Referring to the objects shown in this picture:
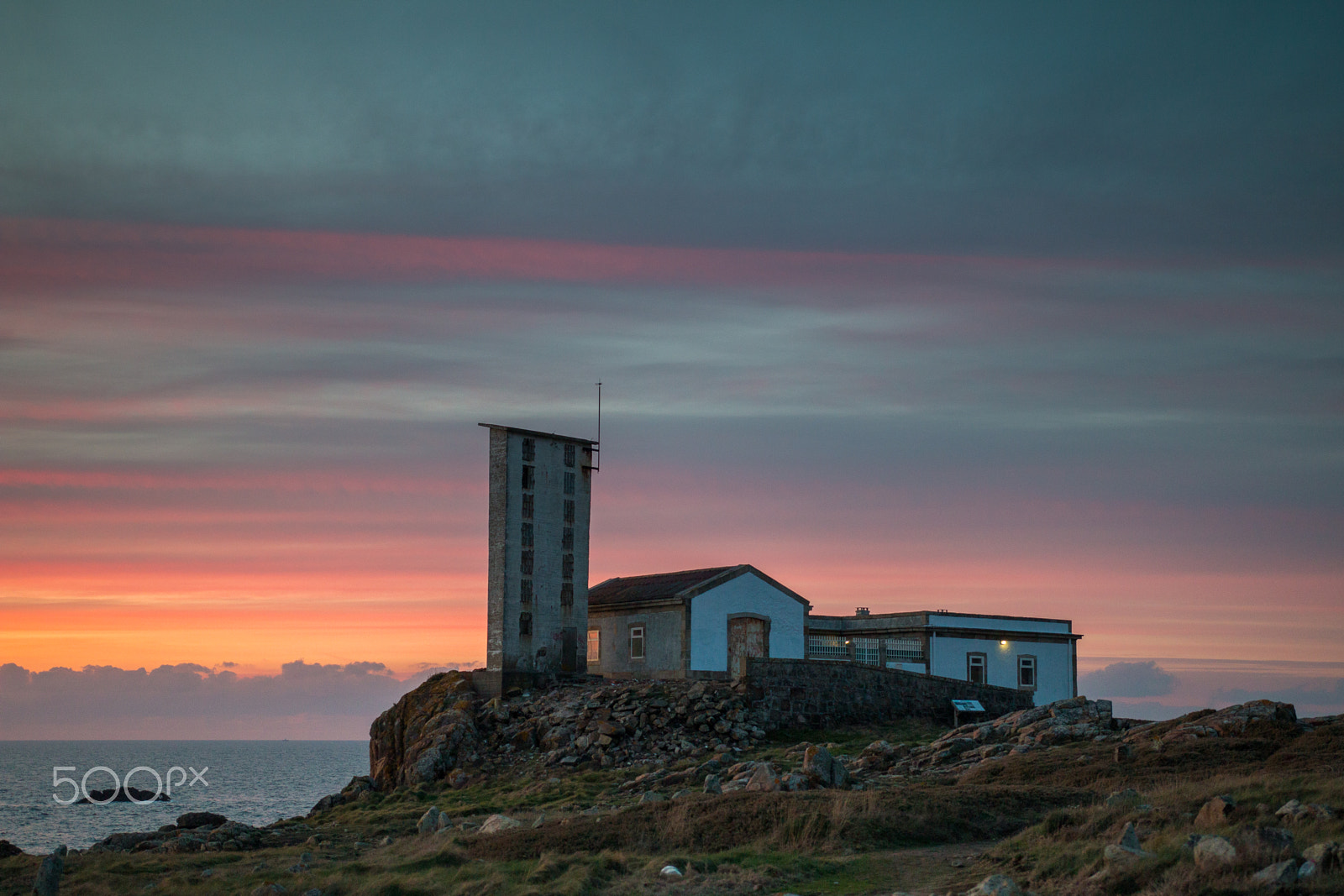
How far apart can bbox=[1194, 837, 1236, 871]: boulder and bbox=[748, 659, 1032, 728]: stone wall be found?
22343 millimetres

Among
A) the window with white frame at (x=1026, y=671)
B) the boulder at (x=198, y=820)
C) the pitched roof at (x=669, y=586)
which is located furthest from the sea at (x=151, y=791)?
the window with white frame at (x=1026, y=671)

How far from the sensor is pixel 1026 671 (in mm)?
53094

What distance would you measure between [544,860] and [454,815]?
35.2 ft

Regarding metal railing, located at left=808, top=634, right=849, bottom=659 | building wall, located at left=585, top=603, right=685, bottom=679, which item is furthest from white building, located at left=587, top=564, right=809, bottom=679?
metal railing, located at left=808, top=634, right=849, bottom=659

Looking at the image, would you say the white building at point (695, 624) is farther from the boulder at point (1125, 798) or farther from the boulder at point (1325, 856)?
the boulder at point (1325, 856)

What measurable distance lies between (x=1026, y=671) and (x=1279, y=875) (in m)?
40.7

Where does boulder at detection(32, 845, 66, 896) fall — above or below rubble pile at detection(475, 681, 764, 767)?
below

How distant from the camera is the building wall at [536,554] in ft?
134

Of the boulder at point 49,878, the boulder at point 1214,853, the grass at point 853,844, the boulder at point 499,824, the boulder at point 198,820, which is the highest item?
the boulder at point 1214,853

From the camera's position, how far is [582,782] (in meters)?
30.2

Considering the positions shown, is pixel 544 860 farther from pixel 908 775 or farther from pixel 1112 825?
pixel 908 775

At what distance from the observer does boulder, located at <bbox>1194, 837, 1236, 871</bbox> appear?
14.4 metres

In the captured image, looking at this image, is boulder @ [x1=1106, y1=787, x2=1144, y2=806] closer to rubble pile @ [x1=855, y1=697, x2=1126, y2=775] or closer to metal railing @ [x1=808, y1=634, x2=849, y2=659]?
rubble pile @ [x1=855, y1=697, x2=1126, y2=775]

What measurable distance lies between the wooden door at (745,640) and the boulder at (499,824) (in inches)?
826
